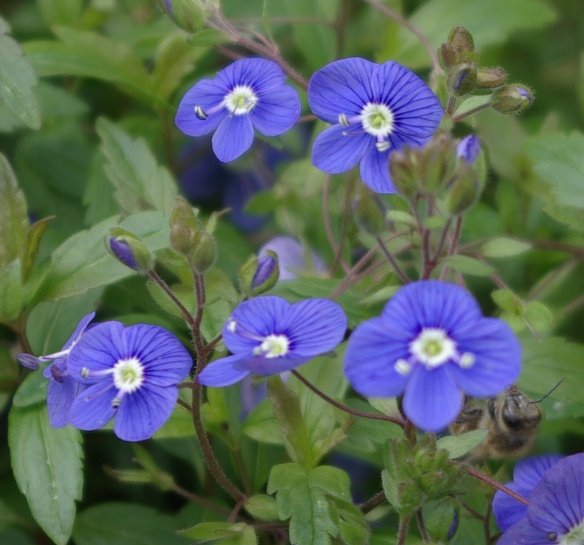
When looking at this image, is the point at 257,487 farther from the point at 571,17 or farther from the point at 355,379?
the point at 571,17

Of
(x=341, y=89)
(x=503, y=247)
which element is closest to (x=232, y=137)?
(x=341, y=89)

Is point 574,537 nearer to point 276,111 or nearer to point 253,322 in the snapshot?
point 253,322

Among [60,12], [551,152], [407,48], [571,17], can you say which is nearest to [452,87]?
[551,152]

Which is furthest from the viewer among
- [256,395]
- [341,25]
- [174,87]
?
[341,25]

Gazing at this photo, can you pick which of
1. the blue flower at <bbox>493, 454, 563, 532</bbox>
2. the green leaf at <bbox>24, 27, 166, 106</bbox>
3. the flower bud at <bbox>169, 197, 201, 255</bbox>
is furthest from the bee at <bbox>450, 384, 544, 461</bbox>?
the green leaf at <bbox>24, 27, 166, 106</bbox>

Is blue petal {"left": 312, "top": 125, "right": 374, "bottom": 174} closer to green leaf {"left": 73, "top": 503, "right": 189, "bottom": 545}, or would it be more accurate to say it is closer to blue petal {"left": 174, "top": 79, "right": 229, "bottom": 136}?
blue petal {"left": 174, "top": 79, "right": 229, "bottom": 136}
